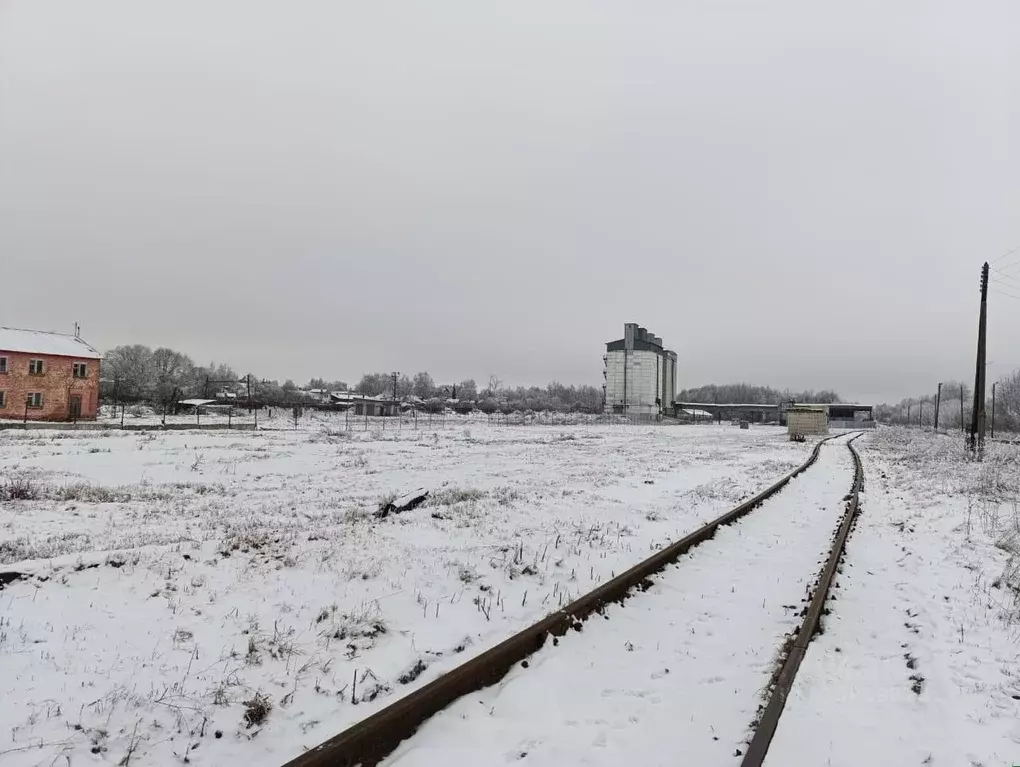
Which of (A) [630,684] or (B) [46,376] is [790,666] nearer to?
(A) [630,684]

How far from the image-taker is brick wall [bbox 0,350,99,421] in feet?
158

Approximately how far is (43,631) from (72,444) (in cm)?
2868

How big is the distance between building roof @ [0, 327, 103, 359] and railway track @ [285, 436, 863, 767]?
60389mm

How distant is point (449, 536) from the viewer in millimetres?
9289

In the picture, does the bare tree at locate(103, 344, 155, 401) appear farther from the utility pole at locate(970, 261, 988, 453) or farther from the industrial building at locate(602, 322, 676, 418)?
the utility pole at locate(970, 261, 988, 453)

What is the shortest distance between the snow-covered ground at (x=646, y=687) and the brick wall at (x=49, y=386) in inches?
2348

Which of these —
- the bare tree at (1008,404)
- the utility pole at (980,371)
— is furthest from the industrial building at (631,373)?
the utility pole at (980,371)

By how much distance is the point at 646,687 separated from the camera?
15.1 ft

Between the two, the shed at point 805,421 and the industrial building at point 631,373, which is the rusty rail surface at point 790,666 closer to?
the shed at point 805,421

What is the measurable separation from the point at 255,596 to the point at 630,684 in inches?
159

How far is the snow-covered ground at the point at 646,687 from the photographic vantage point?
3.71 meters

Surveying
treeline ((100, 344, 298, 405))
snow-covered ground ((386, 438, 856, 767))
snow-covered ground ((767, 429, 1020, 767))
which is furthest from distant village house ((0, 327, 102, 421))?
snow-covered ground ((767, 429, 1020, 767))

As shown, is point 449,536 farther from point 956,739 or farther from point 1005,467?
point 1005,467

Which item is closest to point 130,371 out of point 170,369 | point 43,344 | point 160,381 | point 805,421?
point 160,381
